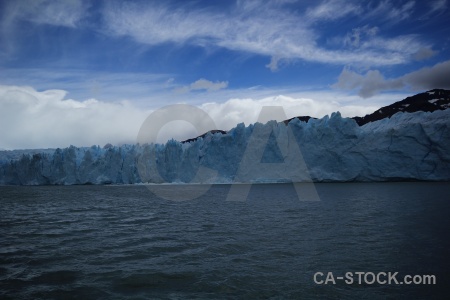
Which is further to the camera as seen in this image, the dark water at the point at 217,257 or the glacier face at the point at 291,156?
the glacier face at the point at 291,156

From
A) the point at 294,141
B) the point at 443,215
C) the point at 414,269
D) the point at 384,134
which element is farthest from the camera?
the point at 294,141

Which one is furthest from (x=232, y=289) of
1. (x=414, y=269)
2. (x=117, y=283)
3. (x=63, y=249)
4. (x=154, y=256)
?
(x=63, y=249)

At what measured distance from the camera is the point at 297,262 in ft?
24.6

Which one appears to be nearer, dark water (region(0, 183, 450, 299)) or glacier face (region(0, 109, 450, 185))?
dark water (region(0, 183, 450, 299))

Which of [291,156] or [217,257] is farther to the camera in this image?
[291,156]

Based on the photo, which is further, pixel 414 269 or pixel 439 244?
pixel 439 244

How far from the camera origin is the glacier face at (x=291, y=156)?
1519 inches

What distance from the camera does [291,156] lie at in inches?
1705

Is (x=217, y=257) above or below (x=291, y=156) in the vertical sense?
below

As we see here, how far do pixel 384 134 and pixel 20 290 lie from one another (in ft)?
→ 136

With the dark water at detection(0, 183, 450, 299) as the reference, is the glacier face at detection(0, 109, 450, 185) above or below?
above

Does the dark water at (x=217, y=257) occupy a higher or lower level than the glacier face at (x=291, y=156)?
lower

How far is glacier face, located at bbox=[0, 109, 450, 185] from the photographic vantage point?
38594mm

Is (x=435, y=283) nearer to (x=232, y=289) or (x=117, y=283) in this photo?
(x=232, y=289)
